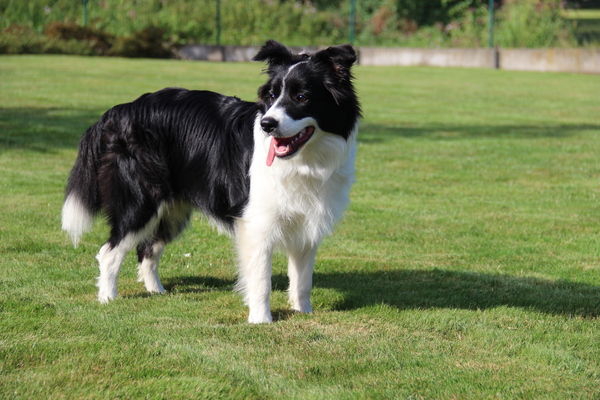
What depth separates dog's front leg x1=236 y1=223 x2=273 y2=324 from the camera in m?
4.86

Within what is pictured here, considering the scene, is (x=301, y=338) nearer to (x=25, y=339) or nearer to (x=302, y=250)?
(x=302, y=250)

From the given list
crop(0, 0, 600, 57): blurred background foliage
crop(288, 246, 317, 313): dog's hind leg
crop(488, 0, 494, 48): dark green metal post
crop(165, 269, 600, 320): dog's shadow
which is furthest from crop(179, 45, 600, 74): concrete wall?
crop(288, 246, 317, 313): dog's hind leg

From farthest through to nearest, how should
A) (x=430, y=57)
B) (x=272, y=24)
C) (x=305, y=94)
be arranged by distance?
1. (x=272, y=24)
2. (x=430, y=57)
3. (x=305, y=94)

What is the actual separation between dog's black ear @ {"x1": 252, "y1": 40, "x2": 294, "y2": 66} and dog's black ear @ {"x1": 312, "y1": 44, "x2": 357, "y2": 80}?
0.17m

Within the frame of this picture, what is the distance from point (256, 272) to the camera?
4883mm

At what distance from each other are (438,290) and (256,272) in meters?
1.54

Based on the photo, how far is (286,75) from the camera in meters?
4.50

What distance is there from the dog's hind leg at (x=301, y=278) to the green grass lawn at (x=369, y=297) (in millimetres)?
183

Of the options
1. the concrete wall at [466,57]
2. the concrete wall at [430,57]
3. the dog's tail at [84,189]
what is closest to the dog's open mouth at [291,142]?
the dog's tail at [84,189]

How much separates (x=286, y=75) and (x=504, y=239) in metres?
3.53

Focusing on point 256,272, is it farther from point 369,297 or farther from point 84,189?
point 84,189

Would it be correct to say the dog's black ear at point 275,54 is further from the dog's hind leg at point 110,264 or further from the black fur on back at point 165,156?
the dog's hind leg at point 110,264

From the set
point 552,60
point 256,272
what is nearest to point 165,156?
point 256,272

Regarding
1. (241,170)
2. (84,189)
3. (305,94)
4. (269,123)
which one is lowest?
(84,189)
